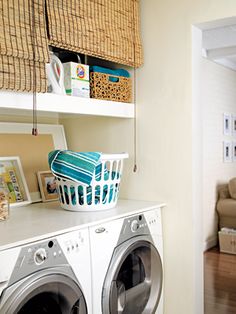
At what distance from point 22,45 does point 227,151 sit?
4.53m

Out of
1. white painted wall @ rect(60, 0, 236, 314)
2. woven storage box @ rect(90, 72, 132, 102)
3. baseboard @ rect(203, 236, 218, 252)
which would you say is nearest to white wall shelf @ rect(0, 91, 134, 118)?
woven storage box @ rect(90, 72, 132, 102)

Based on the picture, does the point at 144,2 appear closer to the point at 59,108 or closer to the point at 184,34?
the point at 184,34

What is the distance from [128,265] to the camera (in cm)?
212

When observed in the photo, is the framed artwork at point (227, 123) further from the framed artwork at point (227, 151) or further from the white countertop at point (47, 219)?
the white countertop at point (47, 219)

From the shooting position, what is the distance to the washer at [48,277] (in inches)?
56.1

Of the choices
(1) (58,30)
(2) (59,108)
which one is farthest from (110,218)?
(1) (58,30)

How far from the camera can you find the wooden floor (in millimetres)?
3168

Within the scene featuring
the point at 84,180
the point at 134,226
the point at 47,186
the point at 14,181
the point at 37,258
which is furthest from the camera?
the point at 47,186

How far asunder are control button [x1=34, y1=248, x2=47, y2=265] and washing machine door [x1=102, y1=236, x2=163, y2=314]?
451 mm

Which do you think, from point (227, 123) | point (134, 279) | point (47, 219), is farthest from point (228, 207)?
point (47, 219)

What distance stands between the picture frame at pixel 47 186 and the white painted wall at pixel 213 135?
9.56ft

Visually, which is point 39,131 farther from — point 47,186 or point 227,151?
point 227,151

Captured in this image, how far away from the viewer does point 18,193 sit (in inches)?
90.7

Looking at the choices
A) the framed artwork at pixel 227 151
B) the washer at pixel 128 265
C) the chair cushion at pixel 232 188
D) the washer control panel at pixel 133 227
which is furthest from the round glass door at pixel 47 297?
the framed artwork at pixel 227 151
